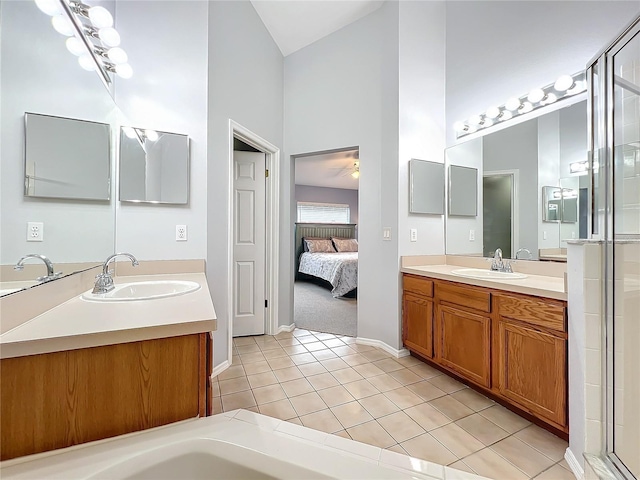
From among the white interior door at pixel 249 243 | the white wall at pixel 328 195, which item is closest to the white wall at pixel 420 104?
the white interior door at pixel 249 243

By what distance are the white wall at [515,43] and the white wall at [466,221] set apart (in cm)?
17

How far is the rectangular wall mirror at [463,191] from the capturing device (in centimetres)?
260

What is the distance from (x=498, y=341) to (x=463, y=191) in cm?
146

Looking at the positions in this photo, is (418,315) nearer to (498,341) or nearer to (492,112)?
(498,341)

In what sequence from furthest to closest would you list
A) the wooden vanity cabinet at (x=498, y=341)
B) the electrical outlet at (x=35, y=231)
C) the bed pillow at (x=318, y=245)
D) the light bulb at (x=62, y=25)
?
the bed pillow at (x=318, y=245) → the wooden vanity cabinet at (x=498, y=341) → the light bulb at (x=62, y=25) → the electrical outlet at (x=35, y=231)

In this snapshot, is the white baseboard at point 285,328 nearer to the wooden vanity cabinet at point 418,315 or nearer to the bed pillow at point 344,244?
the wooden vanity cabinet at point 418,315

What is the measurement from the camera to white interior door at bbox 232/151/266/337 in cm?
304

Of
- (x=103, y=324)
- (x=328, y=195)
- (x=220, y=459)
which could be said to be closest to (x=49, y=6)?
(x=103, y=324)

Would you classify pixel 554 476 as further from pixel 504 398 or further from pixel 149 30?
pixel 149 30

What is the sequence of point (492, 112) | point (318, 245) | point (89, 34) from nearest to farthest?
point (89, 34)
point (492, 112)
point (318, 245)

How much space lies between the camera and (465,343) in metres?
2.02

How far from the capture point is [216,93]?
2236 mm

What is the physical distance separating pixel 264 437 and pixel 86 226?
1360 millimetres

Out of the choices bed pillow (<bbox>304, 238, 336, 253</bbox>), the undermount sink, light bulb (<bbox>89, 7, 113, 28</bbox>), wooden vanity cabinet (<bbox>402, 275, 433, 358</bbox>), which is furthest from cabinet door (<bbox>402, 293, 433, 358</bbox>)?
bed pillow (<bbox>304, 238, 336, 253</bbox>)
